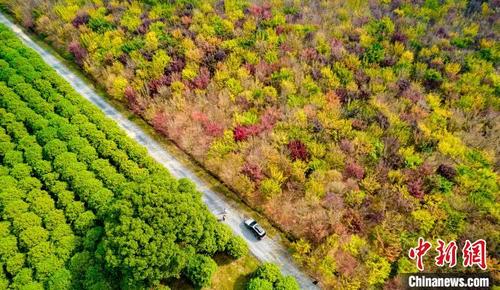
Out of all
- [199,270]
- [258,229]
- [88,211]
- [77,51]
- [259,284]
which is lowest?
[258,229]

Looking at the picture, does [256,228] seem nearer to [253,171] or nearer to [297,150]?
[253,171]

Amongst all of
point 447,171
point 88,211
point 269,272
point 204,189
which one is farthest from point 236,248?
point 447,171

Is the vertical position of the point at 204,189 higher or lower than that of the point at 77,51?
lower

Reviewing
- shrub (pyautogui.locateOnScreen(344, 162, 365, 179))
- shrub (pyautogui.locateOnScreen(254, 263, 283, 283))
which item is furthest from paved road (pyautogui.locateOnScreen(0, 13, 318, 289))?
shrub (pyautogui.locateOnScreen(344, 162, 365, 179))

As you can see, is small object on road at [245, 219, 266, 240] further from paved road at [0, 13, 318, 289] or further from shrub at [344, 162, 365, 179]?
shrub at [344, 162, 365, 179]

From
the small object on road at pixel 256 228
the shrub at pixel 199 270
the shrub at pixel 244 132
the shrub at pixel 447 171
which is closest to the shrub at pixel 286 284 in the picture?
the small object on road at pixel 256 228

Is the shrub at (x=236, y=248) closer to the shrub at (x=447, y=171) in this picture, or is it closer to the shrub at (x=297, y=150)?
the shrub at (x=297, y=150)
